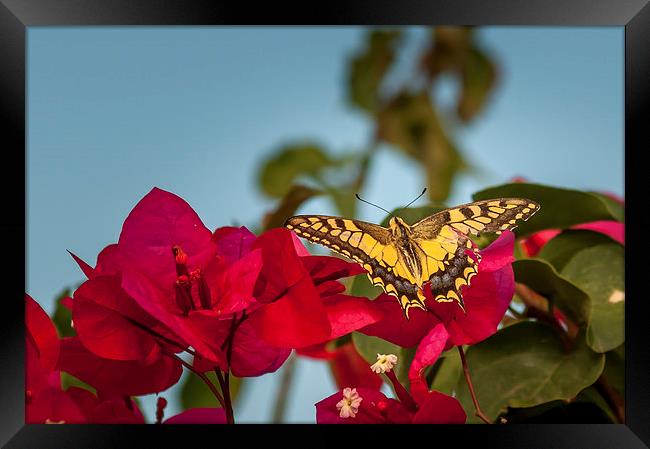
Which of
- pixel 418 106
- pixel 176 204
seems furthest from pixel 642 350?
pixel 418 106

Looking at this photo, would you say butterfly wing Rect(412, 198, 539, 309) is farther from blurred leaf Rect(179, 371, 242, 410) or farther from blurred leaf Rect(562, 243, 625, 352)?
blurred leaf Rect(179, 371, 242, 410)

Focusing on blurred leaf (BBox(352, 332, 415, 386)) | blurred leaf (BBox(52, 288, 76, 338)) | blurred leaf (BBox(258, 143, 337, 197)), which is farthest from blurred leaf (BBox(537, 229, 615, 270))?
blurred leaf (BBox(258, 143, 337, 197))

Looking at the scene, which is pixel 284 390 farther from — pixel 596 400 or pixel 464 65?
pixel 464 65

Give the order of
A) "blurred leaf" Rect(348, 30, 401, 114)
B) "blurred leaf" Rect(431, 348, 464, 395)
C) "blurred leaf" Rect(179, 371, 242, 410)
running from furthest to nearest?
1. "blurred leaf" Rect(348, 30, 401, 114)
2. "blurred leaf" Rect(179, 371, 242, 410)
3. "blurred leaf" Rect(431, 348, 464, 395)

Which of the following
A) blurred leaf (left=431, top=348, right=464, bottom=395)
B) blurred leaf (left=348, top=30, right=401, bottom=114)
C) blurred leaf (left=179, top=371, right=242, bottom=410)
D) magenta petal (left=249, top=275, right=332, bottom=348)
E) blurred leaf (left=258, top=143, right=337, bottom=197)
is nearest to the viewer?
magenta petal (left=249, top=275, right=332, bottom=348)

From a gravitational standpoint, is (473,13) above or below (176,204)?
above

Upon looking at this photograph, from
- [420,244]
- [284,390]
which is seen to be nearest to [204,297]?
[420,244]

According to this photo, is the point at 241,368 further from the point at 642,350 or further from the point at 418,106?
the point at 418,106
